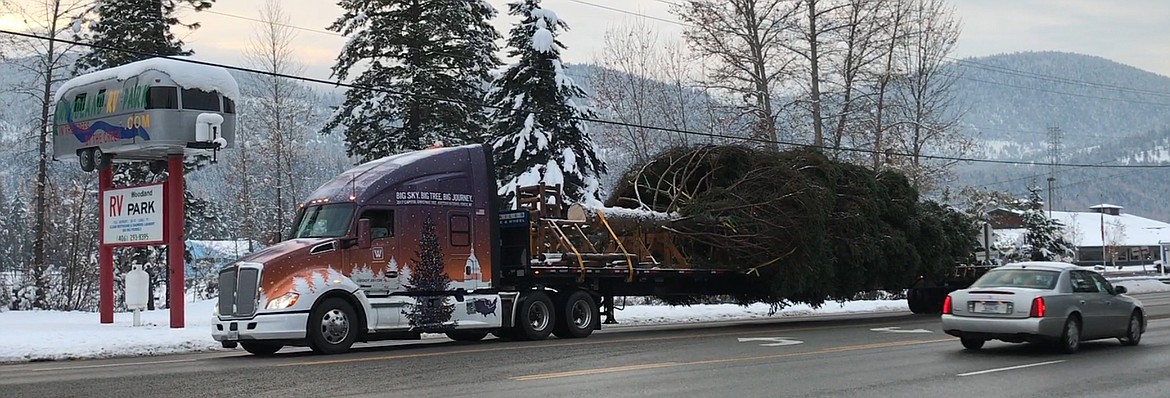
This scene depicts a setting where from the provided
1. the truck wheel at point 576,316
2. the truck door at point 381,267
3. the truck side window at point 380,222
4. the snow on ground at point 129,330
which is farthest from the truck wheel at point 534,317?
the snow on ground at point 129,330

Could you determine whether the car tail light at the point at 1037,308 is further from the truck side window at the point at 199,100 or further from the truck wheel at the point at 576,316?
the truck side window at the point at 199,100

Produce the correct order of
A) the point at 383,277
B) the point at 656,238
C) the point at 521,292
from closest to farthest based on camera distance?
the point at 383,277
the point at 521,292
the point at 656,238

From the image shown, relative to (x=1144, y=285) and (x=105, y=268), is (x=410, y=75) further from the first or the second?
(x=1144, y=285)

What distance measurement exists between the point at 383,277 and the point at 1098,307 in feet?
37.5

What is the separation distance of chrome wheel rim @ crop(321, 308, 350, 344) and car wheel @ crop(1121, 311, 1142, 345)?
1251cm

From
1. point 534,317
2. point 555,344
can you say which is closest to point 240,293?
point 555,344

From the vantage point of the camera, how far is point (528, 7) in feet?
129

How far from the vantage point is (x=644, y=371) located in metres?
14.1

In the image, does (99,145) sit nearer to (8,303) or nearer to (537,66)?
(8,303)

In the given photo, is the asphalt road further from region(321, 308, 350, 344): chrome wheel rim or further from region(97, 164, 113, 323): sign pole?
region(97, 164, 113, 323): sign pole

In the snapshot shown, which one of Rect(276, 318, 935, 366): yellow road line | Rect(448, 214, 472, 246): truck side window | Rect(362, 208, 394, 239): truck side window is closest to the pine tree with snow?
Rect(276, 318, 935, 366): yellow road line

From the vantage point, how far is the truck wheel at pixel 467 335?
827 inches

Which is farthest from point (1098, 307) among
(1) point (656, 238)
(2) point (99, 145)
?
(2) point (99, 145)

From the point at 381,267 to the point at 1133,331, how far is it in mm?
12336
